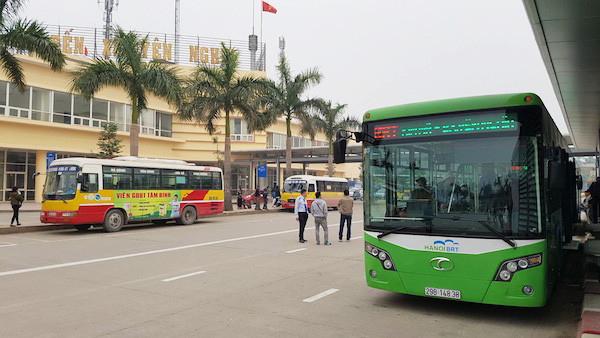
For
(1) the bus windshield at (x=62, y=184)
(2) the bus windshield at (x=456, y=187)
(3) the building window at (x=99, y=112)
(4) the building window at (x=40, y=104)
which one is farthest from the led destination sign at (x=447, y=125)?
(3) the building window at (x=99, y=112)

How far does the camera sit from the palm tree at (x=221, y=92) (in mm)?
27422

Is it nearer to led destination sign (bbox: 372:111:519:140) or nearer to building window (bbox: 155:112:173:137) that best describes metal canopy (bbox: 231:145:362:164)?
building window (bbox: 155:112:173:137)

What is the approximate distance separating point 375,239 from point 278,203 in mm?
29895

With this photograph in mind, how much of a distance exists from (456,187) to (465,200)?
0.67 feet

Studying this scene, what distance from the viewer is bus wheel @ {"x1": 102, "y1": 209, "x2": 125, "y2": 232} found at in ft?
57.5

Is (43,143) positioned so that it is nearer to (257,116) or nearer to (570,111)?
(257,116)

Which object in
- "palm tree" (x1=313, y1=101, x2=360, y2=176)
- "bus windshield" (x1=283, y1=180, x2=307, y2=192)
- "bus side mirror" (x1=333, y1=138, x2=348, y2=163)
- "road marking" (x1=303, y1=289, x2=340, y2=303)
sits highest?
"palm tree" (x1=313, y1=101, x2=360, y2=176)

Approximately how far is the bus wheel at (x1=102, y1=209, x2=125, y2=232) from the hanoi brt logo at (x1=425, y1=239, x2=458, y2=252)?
14.7m

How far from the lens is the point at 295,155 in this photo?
4938cm

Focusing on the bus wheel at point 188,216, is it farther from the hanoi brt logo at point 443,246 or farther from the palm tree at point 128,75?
the hanoi brt logo at point 443,246

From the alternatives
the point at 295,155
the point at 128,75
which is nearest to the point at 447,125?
the point at 128,75

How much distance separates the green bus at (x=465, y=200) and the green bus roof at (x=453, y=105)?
1 cm

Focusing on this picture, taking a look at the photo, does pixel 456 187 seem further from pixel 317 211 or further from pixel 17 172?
pixel 17 172

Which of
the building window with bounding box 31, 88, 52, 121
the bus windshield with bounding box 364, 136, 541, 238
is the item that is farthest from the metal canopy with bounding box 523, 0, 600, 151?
the building window with bounding box 31, 88, 52, 121
